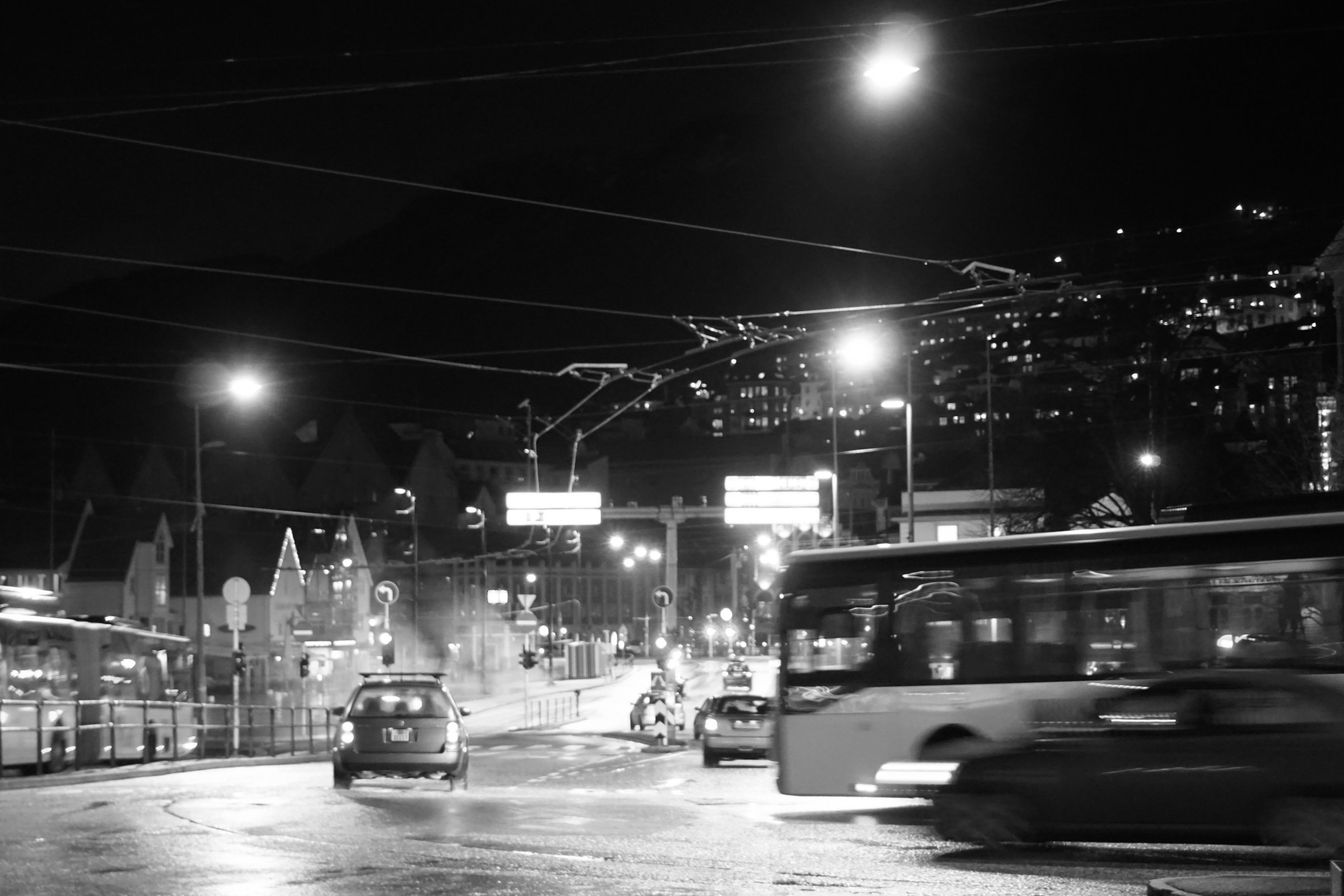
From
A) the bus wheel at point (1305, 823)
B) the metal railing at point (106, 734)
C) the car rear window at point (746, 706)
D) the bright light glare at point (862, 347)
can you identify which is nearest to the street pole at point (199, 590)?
the metal railing at point (106, 734)

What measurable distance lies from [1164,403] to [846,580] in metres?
47.2

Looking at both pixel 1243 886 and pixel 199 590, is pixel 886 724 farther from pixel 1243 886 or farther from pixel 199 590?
pixel 199 590

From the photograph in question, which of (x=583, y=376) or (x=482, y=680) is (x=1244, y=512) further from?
(x=482, y=680)

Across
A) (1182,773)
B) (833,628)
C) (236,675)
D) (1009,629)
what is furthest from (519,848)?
(236,675)

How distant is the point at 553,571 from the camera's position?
146 m

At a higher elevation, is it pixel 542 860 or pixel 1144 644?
pixel 1144 644

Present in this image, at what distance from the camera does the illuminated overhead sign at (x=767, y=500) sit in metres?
42.2

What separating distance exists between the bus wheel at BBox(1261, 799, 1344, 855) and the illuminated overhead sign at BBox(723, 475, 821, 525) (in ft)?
93.4

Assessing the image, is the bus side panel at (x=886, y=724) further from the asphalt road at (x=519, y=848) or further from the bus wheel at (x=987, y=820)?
the bus wheel at (x=987, y=820)

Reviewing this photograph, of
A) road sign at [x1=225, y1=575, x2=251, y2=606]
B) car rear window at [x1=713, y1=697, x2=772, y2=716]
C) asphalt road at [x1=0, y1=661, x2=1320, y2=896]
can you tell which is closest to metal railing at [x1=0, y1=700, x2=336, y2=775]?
road sign at [x1=225, y1=575, x2=251, y2=606]

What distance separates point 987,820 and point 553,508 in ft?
96.0

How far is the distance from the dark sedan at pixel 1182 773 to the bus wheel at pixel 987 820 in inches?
0.4

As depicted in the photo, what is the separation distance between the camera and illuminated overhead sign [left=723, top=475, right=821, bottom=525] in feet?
138

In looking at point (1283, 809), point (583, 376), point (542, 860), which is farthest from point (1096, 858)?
point (583, 376)
